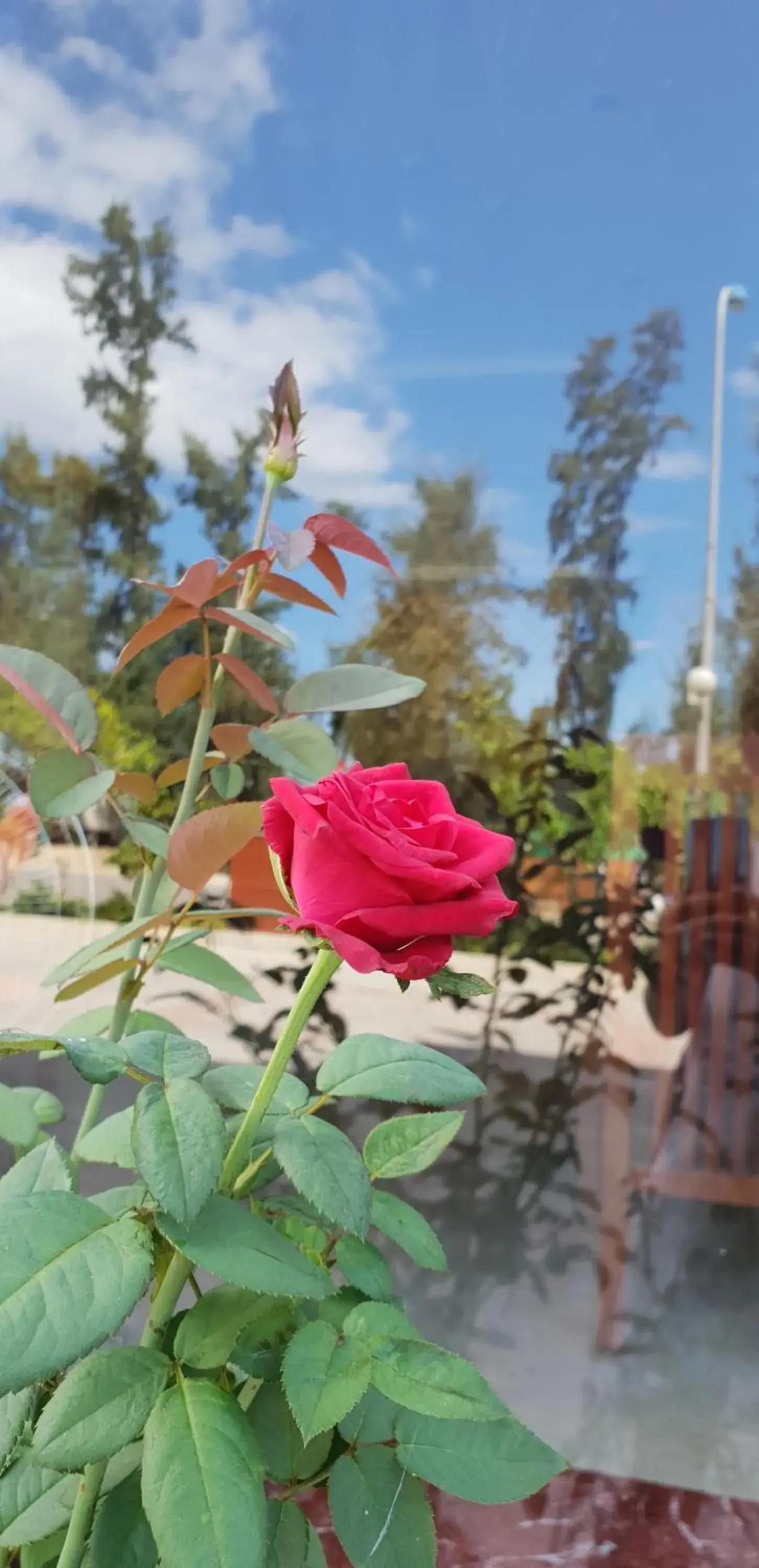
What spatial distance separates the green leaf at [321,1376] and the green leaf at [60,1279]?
71 millimetres

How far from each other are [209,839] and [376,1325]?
22 centimetres

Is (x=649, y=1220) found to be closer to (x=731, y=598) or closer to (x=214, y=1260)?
(x=731, y=598)

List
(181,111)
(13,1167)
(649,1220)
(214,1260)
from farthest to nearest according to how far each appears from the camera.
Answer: (649,1220), (181,111), (13,1167), (214,1260)

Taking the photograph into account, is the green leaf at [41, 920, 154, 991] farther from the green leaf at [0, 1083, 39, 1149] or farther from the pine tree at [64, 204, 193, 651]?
the pine tree at [64, 204, 193, 651]

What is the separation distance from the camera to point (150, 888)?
620 millimetres

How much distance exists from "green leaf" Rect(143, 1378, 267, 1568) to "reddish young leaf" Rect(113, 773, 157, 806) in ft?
1.05

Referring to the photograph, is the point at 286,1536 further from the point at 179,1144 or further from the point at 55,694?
the point at 55,694

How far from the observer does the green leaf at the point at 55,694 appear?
1.90 ft

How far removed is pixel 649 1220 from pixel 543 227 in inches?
61.2

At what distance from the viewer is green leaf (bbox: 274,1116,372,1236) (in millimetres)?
385

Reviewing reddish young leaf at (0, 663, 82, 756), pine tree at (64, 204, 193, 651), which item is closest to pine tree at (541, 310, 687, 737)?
pine tree at (64, 204, 193, 651)

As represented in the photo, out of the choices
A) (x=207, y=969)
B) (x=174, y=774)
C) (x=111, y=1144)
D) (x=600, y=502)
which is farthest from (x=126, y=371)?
(x=111, y=1144)

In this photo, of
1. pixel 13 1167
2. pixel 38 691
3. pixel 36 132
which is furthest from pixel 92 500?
pixel 13 1167

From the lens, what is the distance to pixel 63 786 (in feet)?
1.93
